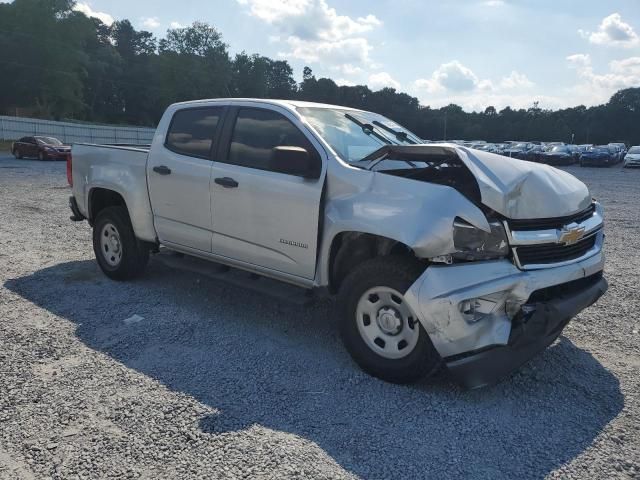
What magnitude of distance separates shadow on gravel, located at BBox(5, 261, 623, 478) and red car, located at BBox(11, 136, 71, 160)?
2755 centimetres

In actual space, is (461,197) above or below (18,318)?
above

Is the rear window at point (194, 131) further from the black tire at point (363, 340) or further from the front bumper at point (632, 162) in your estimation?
the front bumper at point (632, 162)

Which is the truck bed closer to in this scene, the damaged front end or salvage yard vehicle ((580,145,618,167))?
the damaged front end

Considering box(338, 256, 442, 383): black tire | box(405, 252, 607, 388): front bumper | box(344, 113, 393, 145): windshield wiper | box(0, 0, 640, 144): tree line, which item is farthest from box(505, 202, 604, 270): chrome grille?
box(0, 0, 640, 144): tree line

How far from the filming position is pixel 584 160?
37.3 m

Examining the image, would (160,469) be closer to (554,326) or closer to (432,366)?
(432,366)

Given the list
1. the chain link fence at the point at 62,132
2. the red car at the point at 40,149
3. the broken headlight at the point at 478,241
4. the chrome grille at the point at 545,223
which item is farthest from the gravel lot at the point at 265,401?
the chain link fence at the point at 62,132

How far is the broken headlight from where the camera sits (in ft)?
11.2

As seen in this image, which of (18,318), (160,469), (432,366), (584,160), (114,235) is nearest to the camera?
(160,469)

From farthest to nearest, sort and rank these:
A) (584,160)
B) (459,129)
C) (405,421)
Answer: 1. (459,129)
2. (584,160)
3. (405,421)

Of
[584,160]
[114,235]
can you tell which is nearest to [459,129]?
[584,160]

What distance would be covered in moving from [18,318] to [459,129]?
97144mm

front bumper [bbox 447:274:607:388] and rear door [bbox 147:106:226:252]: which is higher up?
rear door [bbox 147:106:226:252]

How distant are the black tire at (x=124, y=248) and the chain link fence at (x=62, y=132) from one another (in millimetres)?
37733
